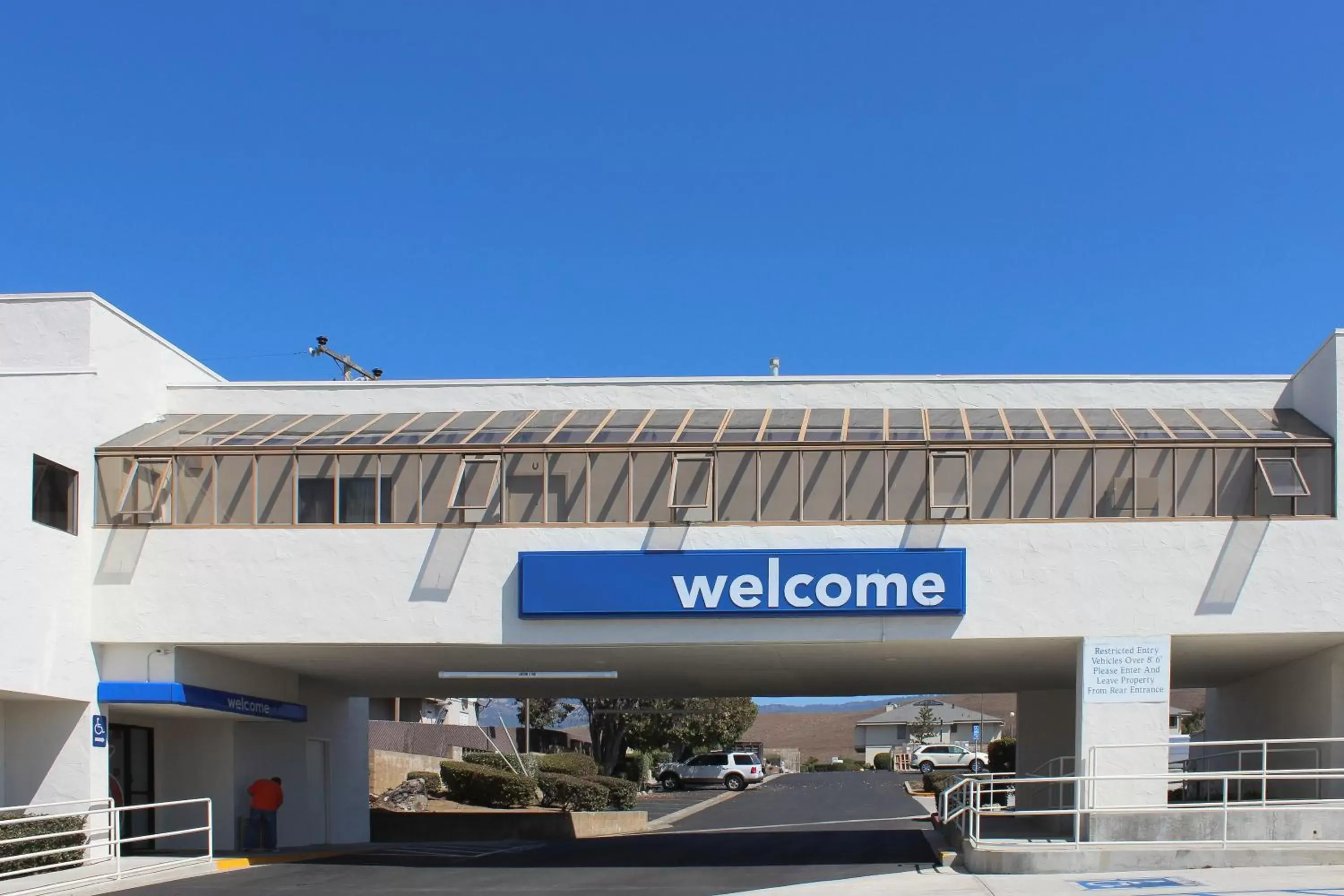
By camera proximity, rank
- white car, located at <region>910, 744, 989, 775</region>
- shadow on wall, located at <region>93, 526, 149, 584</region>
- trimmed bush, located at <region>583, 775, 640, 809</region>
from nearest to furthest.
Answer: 1. shadow on wall, located at <region>93, 526, 149, 584</region>
2. trimmed bush, located at <region>583, 775, 640, 809</region>
3. white car, located at <region>910, 744, 989, 775</region>

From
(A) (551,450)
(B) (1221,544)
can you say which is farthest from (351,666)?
(B) (1221,544)

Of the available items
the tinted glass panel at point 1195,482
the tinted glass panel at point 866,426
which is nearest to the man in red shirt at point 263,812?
the tinted glass panel at point 866,426

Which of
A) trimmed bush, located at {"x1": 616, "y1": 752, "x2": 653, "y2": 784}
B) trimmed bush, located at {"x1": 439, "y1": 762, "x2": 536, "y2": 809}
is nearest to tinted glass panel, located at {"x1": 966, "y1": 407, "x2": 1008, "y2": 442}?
trimmed bush, located at {"x1": 439, "y1": 762, "x2": 536, "y2": 809}

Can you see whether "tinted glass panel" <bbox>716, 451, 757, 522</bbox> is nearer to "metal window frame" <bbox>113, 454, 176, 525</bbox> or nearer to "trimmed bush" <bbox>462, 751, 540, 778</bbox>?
"metal window frame" <bbox>113, 454, 176, 525</bbox>

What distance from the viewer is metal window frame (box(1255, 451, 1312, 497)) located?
21812 millimetres

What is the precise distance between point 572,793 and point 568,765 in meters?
8.50

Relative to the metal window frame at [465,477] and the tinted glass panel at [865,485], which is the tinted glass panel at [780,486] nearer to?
the tinted glass panel at [865,485]

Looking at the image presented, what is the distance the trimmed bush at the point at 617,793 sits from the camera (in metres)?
40.7

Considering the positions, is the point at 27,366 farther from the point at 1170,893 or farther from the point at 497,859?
the point at 1170,893

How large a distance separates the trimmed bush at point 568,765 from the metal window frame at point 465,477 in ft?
83.0

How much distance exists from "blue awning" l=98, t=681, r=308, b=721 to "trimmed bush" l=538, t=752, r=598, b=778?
2332 centimetres

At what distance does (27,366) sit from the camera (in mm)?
22953

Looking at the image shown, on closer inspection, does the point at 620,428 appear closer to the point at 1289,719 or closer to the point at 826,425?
the point at 826,425

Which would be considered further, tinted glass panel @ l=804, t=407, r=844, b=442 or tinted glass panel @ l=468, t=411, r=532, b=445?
tinted glass panel @ l=468, t=411, r=532, b=445
